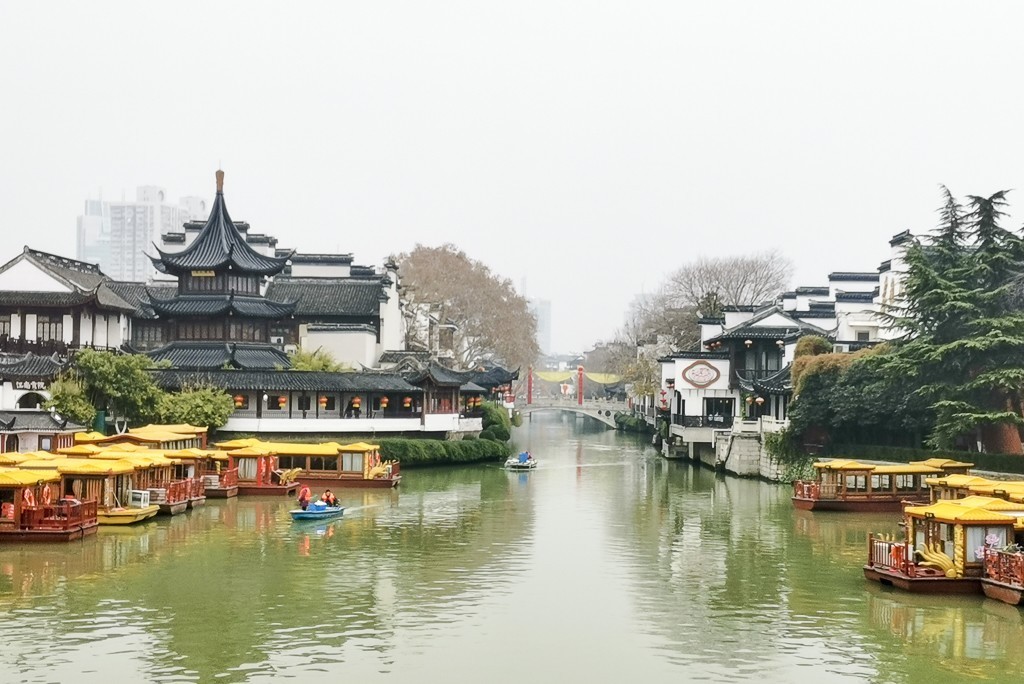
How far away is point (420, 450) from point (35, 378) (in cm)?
1910

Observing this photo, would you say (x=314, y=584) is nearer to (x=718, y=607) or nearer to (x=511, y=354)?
(x=718, y=607)

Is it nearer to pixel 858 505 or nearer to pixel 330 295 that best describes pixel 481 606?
pixel 858 505

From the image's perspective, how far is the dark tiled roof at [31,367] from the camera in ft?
196

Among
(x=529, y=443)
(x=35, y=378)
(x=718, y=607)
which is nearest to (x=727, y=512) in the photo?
(x=718, y=607)

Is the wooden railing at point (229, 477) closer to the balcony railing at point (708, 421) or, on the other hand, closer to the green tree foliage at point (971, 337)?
the green tree foliage at point (971, 337)

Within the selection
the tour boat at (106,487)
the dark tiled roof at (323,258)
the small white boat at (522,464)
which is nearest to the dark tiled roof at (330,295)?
the dark tiled roof at (323,258)

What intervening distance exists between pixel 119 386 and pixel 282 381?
9.19 m

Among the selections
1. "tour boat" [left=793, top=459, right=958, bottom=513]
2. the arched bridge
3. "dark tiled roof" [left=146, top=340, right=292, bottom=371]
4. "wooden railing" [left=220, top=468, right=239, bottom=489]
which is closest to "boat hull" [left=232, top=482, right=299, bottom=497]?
"wooden railing" [left=220, top=468, right=239, bottom=489]

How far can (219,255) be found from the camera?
75.1 meters

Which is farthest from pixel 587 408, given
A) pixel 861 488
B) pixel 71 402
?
pixel 861 488

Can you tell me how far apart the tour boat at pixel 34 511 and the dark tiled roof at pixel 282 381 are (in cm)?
2840

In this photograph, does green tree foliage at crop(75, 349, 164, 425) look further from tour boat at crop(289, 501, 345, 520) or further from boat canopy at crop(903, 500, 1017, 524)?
boat canopy at crop(903, 500, 1017, 524)

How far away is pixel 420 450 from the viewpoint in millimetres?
66500

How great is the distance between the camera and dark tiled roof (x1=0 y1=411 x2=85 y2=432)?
49594mm
